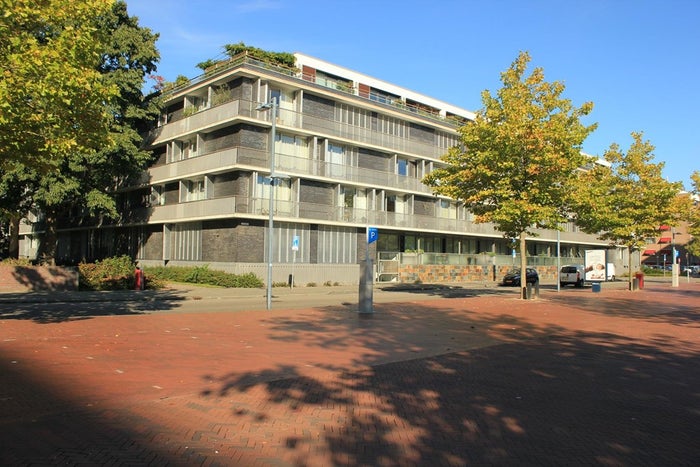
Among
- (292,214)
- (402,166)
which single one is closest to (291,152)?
(292,214)

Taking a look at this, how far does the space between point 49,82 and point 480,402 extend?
9.12 meters

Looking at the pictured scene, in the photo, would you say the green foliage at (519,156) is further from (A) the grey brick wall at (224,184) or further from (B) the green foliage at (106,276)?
(B) the green foliage at (106,276)

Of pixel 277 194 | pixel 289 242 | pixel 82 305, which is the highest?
pixel 277 194

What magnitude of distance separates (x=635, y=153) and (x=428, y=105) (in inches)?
930

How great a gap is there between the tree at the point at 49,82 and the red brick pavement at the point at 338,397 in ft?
13.2

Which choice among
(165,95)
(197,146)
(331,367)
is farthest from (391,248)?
(331,367)

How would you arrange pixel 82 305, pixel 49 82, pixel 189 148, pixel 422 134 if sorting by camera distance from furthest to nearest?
pixel 422 134 < pixel 189 148 < pixel 82 305 < pixel 49 82

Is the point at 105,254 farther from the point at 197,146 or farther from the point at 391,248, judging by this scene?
the point at 391,248

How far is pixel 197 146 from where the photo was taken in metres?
37.0

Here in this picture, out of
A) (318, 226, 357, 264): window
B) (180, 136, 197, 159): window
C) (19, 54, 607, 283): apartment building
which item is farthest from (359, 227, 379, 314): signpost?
(180, 136, 197, 159): window

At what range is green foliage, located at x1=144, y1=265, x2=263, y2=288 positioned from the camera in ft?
102

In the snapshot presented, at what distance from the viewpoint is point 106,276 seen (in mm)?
27438

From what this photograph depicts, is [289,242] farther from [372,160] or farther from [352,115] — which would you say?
[352,115]

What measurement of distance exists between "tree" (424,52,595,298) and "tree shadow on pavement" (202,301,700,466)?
11.8 meters
